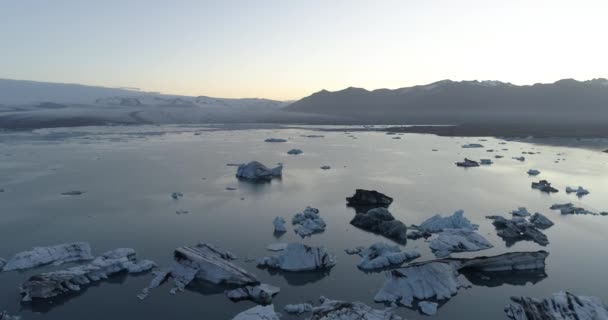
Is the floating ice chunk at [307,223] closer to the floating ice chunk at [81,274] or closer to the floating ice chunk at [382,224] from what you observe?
the floating ice chunk at [382,224]

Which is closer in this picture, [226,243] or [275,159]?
[226,243]

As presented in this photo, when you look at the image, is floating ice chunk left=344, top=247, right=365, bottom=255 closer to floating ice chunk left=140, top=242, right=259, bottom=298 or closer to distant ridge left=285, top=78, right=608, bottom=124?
floating ice chunk left=140, top=242, right=259, bottom=298

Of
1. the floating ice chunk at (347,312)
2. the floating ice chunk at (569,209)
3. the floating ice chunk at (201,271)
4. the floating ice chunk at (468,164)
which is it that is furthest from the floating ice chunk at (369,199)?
the floating ice chunk at (468,164)

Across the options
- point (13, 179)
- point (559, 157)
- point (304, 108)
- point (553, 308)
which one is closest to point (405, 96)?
point (304, 108)

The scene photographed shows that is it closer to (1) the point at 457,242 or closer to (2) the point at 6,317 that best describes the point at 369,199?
(1) the point at 457,242

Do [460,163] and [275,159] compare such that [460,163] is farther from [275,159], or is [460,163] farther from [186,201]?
[186,201]
